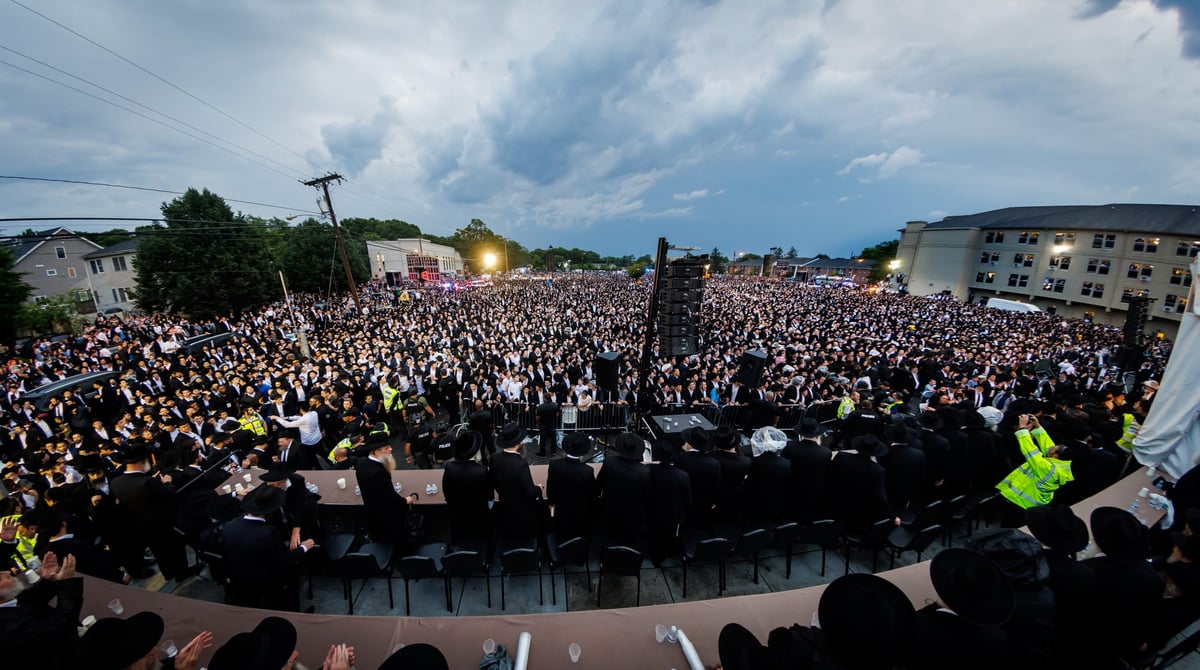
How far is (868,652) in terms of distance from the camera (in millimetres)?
1904

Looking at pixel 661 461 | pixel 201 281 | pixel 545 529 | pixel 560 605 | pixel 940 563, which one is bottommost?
pixel 560 605

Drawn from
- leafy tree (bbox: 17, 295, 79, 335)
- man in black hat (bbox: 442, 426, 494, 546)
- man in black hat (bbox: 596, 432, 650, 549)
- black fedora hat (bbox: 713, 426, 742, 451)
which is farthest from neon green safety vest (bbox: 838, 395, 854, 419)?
leafy tree (bbox: 17, 295, 79, 335)

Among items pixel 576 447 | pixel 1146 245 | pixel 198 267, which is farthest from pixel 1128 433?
pixel 1146 245

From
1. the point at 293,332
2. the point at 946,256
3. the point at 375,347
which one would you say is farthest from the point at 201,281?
the point at 946,256

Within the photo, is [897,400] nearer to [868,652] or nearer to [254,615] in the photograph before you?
[868,652]

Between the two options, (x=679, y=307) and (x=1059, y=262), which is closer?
(x=679, y=307)

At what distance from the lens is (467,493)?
420 centimetres

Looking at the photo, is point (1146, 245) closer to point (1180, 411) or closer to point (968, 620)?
point (1180, 411)

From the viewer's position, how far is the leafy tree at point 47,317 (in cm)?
2222

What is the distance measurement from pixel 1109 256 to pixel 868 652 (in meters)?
53.4

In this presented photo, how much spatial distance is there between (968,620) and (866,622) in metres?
0.77

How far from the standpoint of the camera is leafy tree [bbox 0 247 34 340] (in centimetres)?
1981

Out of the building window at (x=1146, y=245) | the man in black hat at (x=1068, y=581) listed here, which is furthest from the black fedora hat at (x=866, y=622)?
the building window at (x=1146, y=245)

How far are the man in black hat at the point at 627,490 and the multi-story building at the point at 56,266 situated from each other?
51.0 metres
